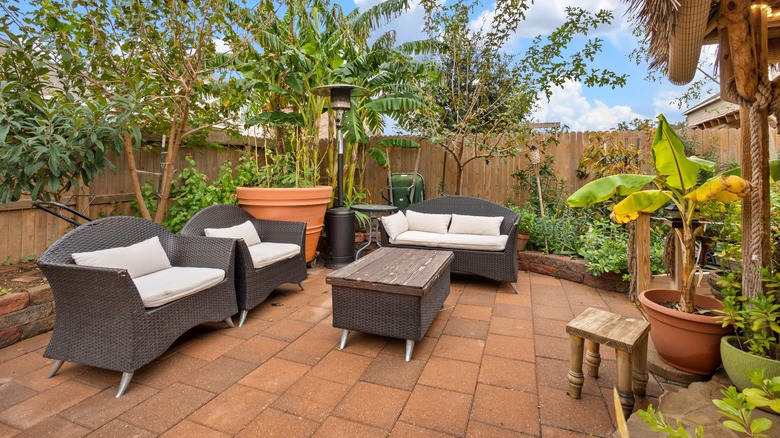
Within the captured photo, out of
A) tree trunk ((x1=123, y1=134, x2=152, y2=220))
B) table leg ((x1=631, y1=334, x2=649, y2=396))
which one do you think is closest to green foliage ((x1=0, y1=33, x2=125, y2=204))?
tree trunk ((x1=123, y1=134, x2=152, y2=220))

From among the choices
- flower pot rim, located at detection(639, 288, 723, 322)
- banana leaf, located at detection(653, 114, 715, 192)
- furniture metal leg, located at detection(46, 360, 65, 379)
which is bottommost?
furniture metal leg, located at detection(46, 360, 65, 379)

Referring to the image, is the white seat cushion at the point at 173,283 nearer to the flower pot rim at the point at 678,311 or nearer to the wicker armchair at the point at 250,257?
the wicker armchair at the point at 250,257

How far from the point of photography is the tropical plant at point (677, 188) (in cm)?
184

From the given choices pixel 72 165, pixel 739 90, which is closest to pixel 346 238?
pixel 72 165

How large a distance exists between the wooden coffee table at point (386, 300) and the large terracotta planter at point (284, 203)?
5.58 feet

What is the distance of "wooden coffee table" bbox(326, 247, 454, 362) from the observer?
239 cm

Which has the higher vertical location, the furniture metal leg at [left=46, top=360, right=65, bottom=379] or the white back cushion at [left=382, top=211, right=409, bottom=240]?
the white back cushion at [left=382, top=211, right=409, bottom=240]

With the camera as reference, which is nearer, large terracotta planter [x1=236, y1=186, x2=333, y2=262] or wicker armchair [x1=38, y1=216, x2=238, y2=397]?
wicker armchair [x1=38, y1=216, x2=238, y2=397]

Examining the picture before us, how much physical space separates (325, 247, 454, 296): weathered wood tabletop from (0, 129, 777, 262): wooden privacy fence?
7.91ft

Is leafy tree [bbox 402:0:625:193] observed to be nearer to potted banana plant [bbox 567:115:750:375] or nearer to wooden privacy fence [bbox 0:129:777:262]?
wooden privacy fence [bbox 0:129:777:262]

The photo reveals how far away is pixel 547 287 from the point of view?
4031 mm

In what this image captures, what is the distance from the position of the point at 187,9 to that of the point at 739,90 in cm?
385

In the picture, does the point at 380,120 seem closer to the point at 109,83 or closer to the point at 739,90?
the point at 109,83

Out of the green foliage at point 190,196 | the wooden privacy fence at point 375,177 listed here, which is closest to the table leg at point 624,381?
the green foliage at point 190,196
